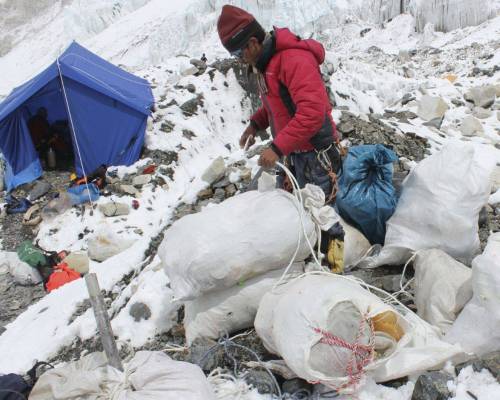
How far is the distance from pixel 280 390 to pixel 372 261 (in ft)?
3.46

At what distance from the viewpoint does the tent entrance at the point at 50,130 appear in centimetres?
672

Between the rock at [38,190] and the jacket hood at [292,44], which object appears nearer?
the jacket hood at [292,44]

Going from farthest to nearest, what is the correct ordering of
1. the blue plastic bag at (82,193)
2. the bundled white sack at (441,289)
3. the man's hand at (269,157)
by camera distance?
the blue plastic bag at (82,193) < the man's hand at (269,157) < the bundled white sack at (441,289)

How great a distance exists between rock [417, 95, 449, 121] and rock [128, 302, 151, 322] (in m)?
5.59

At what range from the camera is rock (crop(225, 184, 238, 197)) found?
4023 millimetres

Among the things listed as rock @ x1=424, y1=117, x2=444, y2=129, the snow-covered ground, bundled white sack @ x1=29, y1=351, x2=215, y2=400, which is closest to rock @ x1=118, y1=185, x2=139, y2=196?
the snow-covered ground

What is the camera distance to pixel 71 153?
280 inches

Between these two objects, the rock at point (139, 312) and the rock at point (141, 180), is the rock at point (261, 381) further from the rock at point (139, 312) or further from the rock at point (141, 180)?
the rock at point (141, 180)

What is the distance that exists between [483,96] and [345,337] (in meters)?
7.17

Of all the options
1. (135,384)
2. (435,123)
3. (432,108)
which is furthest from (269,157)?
(432,108)

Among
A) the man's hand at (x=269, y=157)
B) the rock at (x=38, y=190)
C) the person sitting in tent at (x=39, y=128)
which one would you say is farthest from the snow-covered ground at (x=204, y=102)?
the person sitting in tent at (x=39, y=128)

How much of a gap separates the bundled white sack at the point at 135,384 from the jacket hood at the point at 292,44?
156 cm

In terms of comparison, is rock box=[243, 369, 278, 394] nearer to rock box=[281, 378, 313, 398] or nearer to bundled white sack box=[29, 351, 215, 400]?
rock box=[281, 378, 313, 398]

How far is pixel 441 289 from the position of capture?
1842 mm
